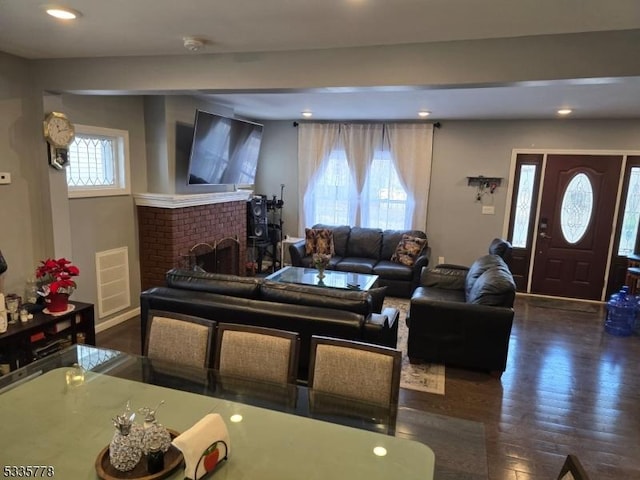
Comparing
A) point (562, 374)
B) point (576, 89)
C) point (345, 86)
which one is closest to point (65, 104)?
point (345, 86)

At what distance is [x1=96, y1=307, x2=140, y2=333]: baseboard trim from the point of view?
4.17 meters

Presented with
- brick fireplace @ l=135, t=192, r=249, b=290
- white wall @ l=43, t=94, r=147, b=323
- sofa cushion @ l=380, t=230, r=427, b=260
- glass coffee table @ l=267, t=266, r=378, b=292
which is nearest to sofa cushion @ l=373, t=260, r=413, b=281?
sofa cushion @ l=380, t=230, r=427, b=260

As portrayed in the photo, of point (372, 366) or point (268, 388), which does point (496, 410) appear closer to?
point (372, 366)

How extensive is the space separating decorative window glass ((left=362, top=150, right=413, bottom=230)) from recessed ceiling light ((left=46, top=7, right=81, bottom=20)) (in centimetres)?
474

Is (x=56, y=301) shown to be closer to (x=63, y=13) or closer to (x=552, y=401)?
(x=63, y=13)

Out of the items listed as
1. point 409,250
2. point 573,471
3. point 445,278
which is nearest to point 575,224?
point 409,250

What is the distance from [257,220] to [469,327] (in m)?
3.77

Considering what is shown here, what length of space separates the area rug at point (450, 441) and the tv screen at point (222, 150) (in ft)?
11.9

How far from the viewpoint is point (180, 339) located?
2.21 metres

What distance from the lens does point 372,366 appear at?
188 cm

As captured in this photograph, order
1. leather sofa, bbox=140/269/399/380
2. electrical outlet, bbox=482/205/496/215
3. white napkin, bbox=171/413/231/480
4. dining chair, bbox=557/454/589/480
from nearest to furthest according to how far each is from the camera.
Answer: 1. dining chair, bbox=557/454/589/480
2. white napkin, bbox=171/413/231/480
3. leather sofa, bbox=140/269/399/380
4. electrical outlet, bbox=482/205/496/215

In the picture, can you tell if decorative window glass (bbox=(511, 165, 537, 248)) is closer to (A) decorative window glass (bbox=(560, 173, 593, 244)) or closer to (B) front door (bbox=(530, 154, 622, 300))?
(B) front door (bbox=(530, 154, 622, 300))

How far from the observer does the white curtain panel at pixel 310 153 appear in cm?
657

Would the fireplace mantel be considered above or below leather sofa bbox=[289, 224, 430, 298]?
above
